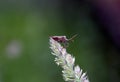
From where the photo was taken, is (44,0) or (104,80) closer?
(104,80)

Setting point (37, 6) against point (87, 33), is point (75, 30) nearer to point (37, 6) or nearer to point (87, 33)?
point (87, 33)

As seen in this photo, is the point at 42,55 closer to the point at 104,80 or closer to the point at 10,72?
the point at 10,72

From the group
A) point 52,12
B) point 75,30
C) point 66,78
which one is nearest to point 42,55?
point 75,30

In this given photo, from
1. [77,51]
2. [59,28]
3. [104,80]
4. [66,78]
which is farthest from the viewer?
[59,28]

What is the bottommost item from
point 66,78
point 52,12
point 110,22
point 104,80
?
point 66,78

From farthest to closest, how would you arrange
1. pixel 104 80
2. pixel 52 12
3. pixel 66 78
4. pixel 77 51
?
1. pixel 52 12
2. pixel 77 51
3. pixel 104 80
4. pixel 66 78

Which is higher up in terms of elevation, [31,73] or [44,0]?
[44,0]
